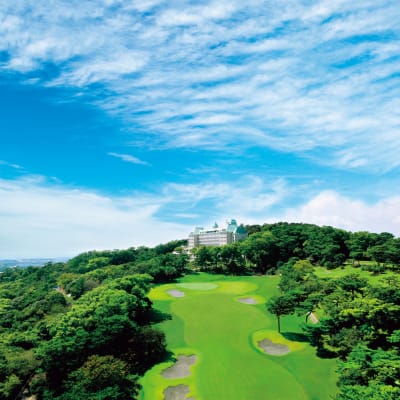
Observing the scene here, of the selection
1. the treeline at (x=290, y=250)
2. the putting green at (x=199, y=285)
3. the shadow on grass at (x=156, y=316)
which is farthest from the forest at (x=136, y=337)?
the putting green at (x=199, y=285)

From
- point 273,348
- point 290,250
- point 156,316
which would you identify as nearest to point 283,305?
point 273,348

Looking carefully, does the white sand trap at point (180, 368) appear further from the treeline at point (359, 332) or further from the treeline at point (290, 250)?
the treeline at point (290, 250)

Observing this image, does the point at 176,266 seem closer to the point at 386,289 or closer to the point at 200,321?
the point at 200,321

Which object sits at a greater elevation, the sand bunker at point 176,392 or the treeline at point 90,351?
the treeline at point 90,351

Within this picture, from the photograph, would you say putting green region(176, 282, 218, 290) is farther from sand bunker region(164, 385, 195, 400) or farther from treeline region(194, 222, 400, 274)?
sand bunker region(164, 385, 195, 400)

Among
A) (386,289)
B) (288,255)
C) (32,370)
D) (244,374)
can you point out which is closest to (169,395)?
(244,374)

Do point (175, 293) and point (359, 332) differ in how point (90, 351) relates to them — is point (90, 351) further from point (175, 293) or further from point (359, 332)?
point (175, 293)
